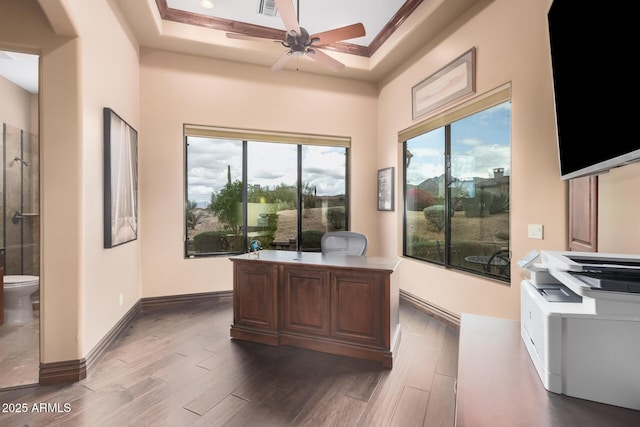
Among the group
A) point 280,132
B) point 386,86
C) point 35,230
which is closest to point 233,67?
point 280,132

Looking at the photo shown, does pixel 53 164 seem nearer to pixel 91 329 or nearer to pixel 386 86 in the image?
pixel 91 329

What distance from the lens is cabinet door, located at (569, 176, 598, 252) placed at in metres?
2.03

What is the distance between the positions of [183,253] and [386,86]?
398 centimetres

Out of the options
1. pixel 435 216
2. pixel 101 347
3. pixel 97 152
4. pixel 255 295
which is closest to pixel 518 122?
pixel 435 216

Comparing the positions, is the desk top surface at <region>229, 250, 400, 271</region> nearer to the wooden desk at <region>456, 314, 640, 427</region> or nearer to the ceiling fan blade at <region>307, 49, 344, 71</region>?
the wooden desk at <region>456, 314, 640, 427</region>

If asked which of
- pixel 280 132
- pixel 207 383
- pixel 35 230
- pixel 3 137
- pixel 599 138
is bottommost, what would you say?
pixel 207 383

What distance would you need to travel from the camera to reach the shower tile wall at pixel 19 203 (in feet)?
11.6

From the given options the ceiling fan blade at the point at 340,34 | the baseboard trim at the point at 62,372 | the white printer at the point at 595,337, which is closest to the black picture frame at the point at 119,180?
the baseboard trim at the point at 62,372

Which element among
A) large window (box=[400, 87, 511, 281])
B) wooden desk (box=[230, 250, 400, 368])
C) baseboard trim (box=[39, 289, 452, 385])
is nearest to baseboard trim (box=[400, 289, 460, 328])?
baseboard trim (box=[39, 289, 452, 385])

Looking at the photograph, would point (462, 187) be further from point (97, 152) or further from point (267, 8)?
point (97, 152)

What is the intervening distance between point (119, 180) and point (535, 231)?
396 cm

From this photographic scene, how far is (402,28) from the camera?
4.05m

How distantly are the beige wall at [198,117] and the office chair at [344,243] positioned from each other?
148cm

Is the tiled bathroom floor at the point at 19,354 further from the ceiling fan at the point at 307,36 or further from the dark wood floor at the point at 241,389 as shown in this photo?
the ceiling fan at the point at 307,36
